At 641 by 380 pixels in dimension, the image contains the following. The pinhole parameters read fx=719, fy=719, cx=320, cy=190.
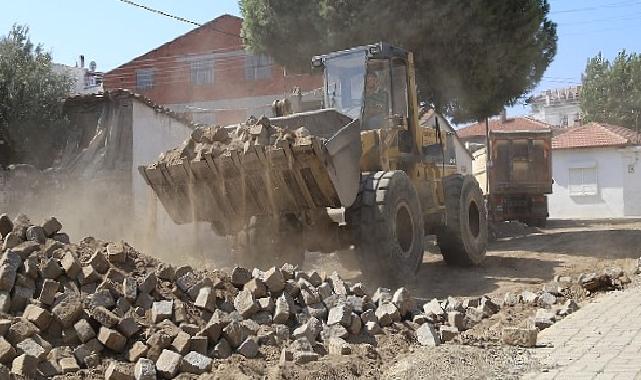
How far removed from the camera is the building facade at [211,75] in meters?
34.8

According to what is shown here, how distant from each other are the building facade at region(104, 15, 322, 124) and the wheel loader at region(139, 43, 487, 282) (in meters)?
22.4

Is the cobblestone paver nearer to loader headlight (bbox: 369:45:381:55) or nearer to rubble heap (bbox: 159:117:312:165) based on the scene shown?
rubble heap (bbox: 159:117:312:165)

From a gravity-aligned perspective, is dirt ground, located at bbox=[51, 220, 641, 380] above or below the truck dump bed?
below

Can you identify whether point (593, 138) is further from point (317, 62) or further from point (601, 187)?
point (317, 62)

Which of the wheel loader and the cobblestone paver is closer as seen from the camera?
the cobblestone paver

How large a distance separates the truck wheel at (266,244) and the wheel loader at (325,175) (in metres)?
0.01

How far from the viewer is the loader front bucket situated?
28.7 ft

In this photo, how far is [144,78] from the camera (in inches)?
1496

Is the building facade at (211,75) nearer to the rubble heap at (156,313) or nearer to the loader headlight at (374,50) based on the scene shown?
the loader headlight at (374,50)

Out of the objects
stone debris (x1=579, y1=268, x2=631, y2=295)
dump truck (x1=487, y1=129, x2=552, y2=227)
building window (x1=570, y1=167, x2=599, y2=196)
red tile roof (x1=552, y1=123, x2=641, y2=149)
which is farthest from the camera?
building window (x1=570, y1=167, x2=599, y2=196)

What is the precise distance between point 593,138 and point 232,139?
105 ft

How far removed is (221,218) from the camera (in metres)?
9.66

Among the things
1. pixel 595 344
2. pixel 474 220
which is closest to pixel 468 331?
pixel 595 344

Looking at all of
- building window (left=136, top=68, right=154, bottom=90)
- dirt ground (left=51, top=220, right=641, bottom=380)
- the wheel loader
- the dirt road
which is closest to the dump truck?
the dirt road
